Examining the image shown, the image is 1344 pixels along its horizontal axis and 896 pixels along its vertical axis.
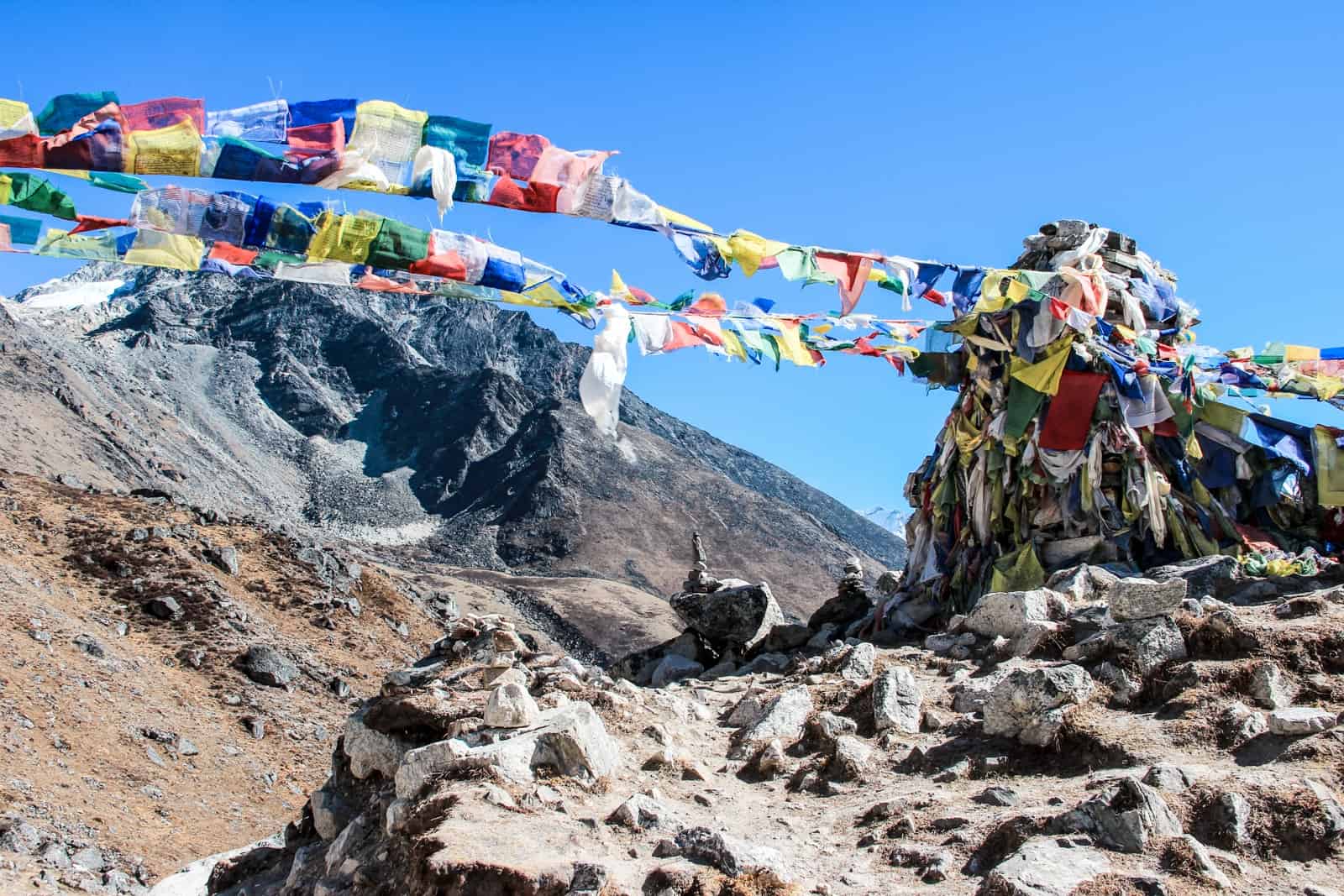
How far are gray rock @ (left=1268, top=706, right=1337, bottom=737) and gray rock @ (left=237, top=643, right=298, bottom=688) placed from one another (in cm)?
1526

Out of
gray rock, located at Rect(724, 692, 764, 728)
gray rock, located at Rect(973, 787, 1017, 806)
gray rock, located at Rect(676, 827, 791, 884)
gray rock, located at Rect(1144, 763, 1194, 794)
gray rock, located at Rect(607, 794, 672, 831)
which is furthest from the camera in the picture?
gray rock, located at Rect(724, 692, 764, 728)

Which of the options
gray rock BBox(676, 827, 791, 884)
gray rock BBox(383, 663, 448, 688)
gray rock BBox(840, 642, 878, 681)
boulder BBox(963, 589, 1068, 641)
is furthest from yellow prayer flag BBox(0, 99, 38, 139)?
boulder BBox(963, 589, 1068, 641)

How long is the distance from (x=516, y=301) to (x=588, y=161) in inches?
42.3

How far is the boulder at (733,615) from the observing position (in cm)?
1204

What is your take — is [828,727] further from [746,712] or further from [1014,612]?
[1014,612]

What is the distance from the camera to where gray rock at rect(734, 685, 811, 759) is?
22.9ft

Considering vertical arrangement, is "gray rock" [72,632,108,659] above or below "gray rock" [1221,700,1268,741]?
below

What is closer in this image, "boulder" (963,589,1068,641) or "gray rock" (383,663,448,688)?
"gray rock" (383,663,448,688)

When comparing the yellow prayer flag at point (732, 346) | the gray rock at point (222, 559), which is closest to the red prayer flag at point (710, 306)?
the yellow prayer flag at point (732, 346)

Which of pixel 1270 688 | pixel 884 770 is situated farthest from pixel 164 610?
pixel 1270 688

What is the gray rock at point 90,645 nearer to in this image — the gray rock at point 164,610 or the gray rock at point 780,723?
the gray rock at point 164,610

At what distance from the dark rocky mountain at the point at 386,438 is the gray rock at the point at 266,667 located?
18.6m

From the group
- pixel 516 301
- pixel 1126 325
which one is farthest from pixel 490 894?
pixel 1126 325

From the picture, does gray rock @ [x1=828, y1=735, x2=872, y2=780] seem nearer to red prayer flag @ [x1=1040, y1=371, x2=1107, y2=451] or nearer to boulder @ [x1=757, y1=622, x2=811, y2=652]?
boulder @ [x1=757, y1=622, x2=811, y2=652]
